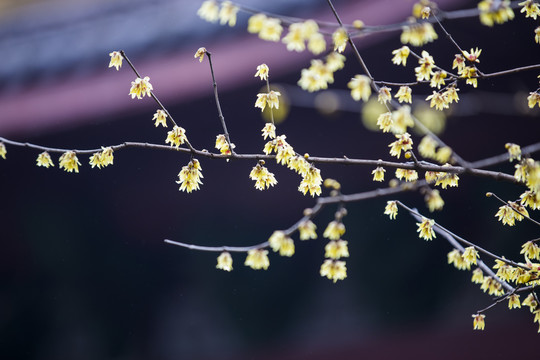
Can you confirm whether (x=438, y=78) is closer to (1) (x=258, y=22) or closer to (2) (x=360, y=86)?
(2) (x=360, y=86)

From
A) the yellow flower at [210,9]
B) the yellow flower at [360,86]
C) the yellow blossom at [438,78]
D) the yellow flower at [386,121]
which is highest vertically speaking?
the yellow blossom at [438,78]

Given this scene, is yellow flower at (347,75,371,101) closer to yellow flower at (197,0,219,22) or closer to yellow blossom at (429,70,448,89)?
yellow flower at (197,0,219,22)

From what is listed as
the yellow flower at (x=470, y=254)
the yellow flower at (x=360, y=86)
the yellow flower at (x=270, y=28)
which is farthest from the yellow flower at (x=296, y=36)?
the yellow flower at (x=470, y=254)

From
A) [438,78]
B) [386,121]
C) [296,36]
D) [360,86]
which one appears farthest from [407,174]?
[296,36]

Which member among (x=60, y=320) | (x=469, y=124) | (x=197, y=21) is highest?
Answer: (x=197, y=21)

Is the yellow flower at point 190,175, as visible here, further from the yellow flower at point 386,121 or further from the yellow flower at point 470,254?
the yellow flower at point 470,254

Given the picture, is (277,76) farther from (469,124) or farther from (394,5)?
(469,124)

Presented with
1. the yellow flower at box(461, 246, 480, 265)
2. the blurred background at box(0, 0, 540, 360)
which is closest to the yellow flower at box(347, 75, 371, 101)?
the yellow flower at box(461, 246, 480, 265)

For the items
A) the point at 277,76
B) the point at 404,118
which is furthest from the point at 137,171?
the point at 404,118
